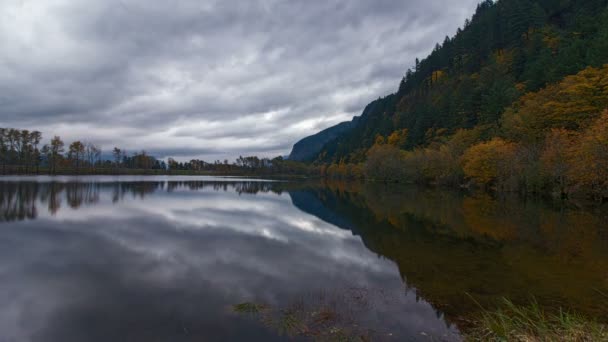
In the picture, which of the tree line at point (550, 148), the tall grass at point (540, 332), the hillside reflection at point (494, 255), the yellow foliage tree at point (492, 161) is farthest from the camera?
the yellow foliage tree at point (492, 161)

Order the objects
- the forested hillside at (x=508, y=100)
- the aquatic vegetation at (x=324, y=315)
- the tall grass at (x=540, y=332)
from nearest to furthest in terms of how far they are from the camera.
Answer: the tall grass at (x=540, y=332)
the aquatic vegetation at (x=324, y=315)
the forested hillside at (x=508, y=100)

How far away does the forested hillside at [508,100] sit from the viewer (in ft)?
135

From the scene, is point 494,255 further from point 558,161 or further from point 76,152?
point 76,152

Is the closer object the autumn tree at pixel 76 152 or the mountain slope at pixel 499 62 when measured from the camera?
the mountain slope at pixel 499 62

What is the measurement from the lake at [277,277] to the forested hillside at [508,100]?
2256cm

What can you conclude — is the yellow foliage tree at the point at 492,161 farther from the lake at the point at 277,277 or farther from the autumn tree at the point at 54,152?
the autumn tree at the point at 54,152

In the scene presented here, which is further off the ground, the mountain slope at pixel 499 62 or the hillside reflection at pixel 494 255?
the mountain slope at pixel 499 62

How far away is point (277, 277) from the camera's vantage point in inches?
419

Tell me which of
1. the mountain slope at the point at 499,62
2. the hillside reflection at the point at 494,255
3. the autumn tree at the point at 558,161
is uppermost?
the mountain slope at the point at 499,62

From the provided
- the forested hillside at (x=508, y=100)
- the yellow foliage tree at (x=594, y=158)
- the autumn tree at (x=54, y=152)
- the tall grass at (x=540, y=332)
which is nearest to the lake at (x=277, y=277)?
the tall grass at (x=540, y=332)

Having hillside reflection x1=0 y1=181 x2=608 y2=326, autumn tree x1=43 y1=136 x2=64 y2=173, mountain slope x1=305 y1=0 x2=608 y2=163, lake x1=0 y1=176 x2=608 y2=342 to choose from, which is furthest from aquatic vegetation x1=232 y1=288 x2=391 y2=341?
autumn tree x1=43 y1=136 x2=64 y2=173

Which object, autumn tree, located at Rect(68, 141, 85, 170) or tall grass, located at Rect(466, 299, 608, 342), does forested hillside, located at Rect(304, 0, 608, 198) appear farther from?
autumn tree, located at Rect(68, 141, 85, 170)

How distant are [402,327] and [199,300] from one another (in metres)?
5.08

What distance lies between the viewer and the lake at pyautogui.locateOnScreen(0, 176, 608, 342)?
23.1 ft
